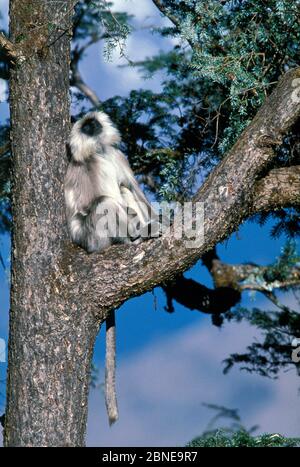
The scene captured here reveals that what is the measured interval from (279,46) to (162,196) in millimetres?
1808

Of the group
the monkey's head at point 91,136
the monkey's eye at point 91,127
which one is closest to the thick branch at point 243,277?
the monkey's head at point 91,136

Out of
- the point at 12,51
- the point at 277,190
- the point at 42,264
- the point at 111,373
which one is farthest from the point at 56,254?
the point at 277,190

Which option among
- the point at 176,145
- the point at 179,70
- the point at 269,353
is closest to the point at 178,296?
the point at 269,353

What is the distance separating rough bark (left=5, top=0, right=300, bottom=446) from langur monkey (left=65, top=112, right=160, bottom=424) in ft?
0.94

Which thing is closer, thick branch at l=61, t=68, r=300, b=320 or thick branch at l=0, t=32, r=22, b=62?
thick branch at l=61, t=68, r=300, b=320

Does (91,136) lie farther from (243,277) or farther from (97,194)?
(243,277)

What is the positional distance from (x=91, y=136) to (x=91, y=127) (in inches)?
4.4

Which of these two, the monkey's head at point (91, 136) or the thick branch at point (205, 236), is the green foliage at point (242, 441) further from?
the monkey's head at point (91, 136)

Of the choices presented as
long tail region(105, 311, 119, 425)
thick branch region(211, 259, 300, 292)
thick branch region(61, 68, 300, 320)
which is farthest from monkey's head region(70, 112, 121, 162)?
thick branch region(211, 259, 300, 292)

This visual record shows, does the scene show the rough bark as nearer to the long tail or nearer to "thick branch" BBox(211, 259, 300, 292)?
the long tail

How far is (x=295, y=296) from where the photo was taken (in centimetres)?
837

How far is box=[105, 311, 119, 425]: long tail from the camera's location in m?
5.52

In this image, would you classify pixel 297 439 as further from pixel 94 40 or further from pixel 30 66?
pixel 94 40
